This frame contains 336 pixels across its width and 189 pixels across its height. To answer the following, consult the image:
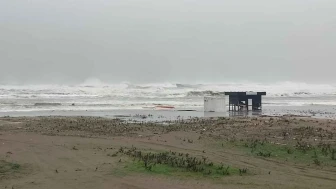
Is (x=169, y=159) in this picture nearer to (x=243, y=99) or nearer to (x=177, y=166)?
(x=177, y=166)

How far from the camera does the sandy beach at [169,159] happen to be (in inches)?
311

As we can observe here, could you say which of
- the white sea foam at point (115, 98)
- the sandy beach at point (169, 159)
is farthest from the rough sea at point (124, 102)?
the sandy beach at point (169, 159)

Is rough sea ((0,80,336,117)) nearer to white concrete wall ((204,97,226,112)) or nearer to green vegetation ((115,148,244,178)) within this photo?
white concrete wall ((204,97,226,112))

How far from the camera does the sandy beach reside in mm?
7887

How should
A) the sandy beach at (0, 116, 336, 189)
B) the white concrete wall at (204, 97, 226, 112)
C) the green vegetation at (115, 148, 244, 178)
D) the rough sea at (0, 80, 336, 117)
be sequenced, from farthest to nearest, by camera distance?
1. the rough sea at (0, 80, 336, 117)
2. the white concrete wall at (204, 97, 226, 112)
3. the green vegetation at (115, 148, 244, 178)
4. the sandy beach at (0, 116, 336, 189)

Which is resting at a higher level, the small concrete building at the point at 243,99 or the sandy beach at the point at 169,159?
the small concrete building at the point at 243,99

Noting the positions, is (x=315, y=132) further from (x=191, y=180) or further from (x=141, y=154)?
(x=191, y=180)

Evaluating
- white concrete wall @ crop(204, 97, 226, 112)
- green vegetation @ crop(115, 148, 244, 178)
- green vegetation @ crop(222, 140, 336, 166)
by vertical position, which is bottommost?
green vegetation @ crop(115, 148, 244, 178)

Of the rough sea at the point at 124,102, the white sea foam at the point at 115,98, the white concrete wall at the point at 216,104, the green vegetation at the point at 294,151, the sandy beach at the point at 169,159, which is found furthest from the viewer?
the white sea foam at the point at 115,98

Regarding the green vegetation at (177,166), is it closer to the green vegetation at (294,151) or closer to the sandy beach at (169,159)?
the sandy beach at (169,159)

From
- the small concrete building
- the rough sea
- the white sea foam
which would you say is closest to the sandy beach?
the rough sea

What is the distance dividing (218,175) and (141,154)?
298 centimetres

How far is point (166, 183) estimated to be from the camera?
7.73 meters

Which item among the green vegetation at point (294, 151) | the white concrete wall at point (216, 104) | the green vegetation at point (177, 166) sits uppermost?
the white concrete wall at point (216, 104)
